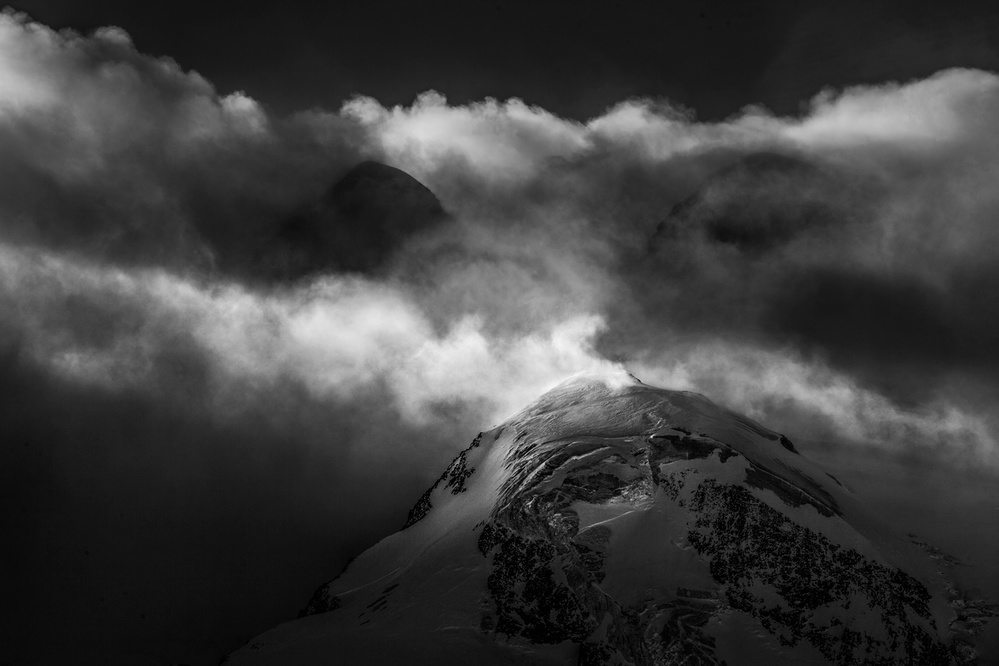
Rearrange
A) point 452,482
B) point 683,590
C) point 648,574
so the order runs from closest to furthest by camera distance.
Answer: point 683,590 → point 648,574 → point 452,482

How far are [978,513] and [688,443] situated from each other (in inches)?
2449

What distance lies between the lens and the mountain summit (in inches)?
4599

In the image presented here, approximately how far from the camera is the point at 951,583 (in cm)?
13012

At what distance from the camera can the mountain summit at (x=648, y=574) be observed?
383 ft

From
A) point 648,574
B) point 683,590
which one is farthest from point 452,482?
point 683,590

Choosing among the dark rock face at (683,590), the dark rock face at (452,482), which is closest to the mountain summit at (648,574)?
the dark rock face at (683,590)

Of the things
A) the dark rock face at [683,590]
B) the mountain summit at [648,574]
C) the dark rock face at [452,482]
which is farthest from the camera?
the dark rock face at [452,482]

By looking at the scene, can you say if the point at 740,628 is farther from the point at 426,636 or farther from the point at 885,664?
the point at 426,636

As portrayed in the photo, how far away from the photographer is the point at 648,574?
124000 millimetres

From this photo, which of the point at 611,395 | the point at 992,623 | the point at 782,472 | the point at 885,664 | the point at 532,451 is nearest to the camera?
the point at 885,664

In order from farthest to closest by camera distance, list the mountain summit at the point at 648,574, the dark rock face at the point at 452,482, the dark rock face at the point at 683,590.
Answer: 1. the dark rock face at the point at 452,482
2. the mountain summit at the point at 648,574
3. the dark rock face at the point at 683,590

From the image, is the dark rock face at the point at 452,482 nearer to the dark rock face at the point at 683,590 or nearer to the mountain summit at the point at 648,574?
the mountain summit at the point at 648,574

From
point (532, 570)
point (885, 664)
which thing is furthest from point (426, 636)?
point (885, 664)

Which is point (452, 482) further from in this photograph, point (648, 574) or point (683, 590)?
point (683, 590)
